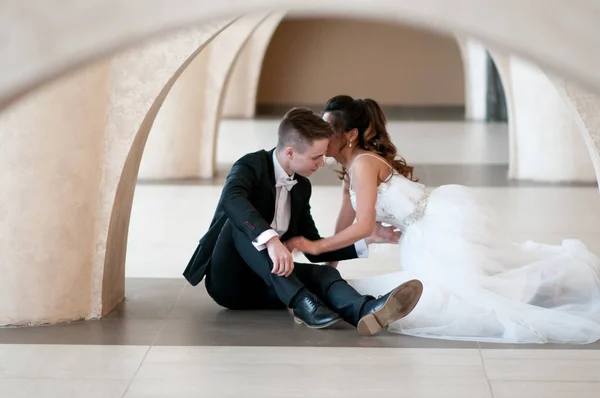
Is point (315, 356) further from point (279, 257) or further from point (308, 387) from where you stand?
point (279, 257)

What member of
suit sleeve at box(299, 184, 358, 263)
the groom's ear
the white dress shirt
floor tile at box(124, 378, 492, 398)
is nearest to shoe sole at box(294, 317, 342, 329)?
suit sleeve at box(299, 184, 358, 263)

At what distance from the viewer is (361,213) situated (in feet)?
15.9

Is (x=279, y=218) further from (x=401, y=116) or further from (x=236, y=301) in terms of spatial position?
(x=401, y=116)

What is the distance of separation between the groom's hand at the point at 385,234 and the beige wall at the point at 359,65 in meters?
17.1

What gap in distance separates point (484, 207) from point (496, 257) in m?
0.37

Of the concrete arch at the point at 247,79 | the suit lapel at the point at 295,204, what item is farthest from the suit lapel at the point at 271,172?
the concrete arch at the point at 247,79

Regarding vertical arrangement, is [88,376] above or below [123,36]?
below

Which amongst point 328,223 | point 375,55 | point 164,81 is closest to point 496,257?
point 164,81

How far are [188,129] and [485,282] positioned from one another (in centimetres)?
625

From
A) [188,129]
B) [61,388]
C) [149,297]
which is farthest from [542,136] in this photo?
[61,388]

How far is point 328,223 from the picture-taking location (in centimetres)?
791

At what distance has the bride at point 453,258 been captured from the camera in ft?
14.9

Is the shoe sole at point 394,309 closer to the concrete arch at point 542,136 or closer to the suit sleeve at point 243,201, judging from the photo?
the suit sleeve at point 243,201

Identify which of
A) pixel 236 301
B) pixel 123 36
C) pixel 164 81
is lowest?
pixel 236 301
